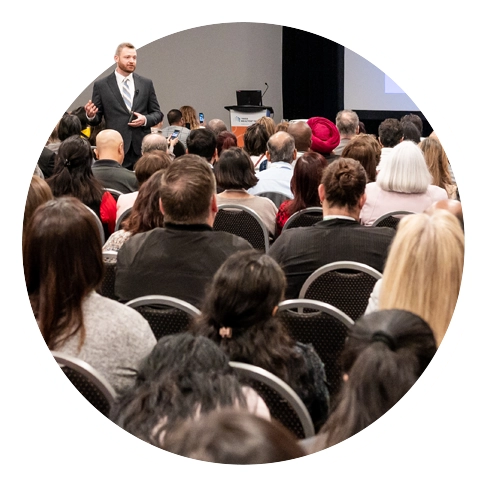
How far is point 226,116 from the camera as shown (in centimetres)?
816

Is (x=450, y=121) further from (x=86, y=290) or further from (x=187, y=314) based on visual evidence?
(x=86, y=290)

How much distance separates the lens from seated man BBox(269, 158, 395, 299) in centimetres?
182

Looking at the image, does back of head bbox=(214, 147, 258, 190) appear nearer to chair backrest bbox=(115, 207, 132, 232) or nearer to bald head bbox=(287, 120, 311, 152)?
chair backrest bbox=(115, 207, 132, 232)

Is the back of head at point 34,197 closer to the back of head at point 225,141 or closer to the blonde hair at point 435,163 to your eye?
the blonde hair at point 435,163

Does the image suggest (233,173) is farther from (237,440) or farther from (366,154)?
(237,440)

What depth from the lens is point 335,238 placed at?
185 centimetres

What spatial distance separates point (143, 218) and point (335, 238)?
57 centimetres

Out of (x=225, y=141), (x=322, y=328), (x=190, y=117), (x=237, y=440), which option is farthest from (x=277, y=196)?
(x=190, y=117)

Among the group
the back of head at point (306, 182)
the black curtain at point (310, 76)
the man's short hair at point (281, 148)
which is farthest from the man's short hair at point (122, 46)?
the black curtain at point (310, 76)

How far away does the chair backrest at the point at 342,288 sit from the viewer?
5.42 feet

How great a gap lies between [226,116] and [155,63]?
1.00 m

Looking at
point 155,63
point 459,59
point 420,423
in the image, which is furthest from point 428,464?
point 155,63

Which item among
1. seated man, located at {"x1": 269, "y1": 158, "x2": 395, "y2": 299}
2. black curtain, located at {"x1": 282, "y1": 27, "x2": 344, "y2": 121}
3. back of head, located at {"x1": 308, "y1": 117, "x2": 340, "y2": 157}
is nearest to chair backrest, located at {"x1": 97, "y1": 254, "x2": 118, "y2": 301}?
seated man, located at {"x1": 269, "y1": 158, "x2": 395, "y2": 299}

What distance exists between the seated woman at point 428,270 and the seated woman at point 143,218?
80 centimetres
